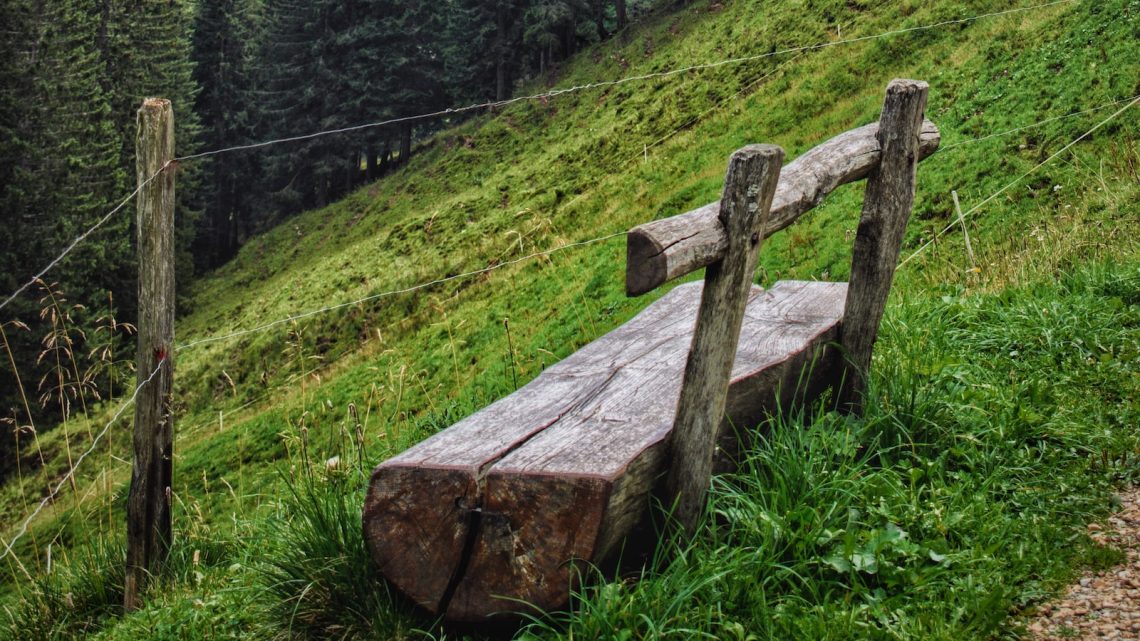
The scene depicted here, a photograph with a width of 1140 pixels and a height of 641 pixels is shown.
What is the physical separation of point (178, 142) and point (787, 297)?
4464 cm

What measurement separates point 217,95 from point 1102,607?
179 ft

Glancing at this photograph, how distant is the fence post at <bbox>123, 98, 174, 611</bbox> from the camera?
15.9ft

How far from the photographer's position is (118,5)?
1615 inches

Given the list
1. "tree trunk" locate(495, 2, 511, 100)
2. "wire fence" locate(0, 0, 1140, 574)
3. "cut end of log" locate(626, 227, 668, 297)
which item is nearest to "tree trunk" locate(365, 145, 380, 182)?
"tree trunk" locate(495, 2, 511, 100)

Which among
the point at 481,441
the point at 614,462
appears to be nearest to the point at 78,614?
the point at 481,441

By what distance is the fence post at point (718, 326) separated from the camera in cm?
302

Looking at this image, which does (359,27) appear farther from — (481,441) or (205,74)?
(481,441)

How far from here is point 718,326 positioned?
309 centimetres

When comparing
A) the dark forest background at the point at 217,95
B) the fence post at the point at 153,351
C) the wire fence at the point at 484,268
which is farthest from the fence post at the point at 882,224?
the dark forest background at the point at 217,95

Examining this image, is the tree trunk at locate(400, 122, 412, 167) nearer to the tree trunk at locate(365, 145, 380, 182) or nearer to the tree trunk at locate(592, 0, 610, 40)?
the tree trunk at locate(365, 145, 380, 182)

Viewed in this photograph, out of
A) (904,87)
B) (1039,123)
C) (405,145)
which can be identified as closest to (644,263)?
(904,87)

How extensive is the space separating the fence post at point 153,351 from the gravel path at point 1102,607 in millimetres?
4214

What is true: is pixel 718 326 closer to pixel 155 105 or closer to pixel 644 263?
pixel 644 263

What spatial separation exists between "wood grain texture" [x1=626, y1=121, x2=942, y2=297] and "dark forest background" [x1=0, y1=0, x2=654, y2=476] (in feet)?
92.8
